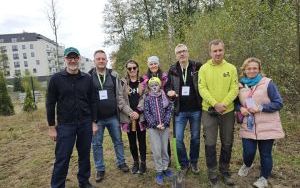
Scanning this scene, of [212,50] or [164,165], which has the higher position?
[212,50]

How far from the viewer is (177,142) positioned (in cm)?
527

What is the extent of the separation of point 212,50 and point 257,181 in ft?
6.68

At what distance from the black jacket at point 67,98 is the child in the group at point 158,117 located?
38.5 inches

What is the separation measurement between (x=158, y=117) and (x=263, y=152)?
62.4 inches

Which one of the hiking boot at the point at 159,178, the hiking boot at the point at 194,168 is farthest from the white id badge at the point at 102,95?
the hiking boot at the point at 194,168

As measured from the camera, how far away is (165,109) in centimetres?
512

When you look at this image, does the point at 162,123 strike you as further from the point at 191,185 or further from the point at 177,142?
the point at 191,185

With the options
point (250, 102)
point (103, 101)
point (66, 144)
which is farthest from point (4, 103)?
point (250, 102)

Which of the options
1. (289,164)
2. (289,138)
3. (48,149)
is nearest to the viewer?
(289,164)

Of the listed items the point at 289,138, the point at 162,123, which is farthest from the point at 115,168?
the point at 289,138

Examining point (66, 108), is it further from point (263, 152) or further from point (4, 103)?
point (4, 103)

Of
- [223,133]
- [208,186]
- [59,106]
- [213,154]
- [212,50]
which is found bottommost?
[208,186]

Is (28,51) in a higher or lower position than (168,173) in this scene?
higher

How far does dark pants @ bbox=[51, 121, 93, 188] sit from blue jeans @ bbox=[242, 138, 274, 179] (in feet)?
7.59
